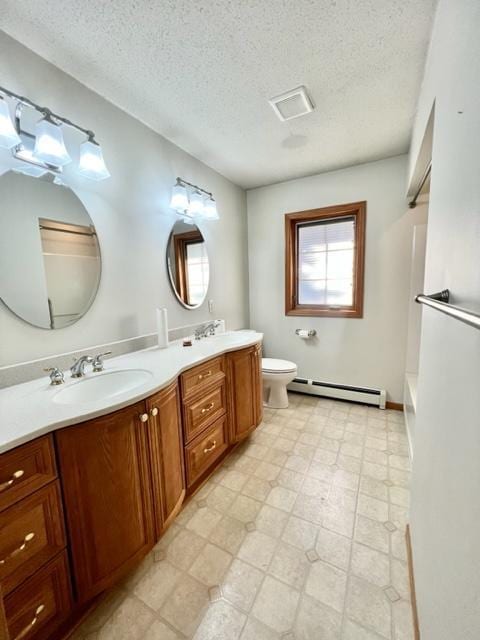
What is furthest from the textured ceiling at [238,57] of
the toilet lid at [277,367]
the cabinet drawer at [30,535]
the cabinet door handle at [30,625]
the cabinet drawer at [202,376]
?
the cabinet door handle at [30,625]

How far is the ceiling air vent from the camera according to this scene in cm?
149

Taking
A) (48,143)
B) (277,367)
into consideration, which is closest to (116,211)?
(48,143)

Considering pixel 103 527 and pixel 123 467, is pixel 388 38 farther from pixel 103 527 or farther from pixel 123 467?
pixel 103 527

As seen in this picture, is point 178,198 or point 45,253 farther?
point 178,198

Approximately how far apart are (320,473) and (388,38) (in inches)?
95.6

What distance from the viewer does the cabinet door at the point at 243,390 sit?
5.97 feet

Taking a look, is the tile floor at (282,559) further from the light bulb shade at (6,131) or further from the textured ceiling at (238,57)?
the textured ceiling at (238,57)

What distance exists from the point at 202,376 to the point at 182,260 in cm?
102

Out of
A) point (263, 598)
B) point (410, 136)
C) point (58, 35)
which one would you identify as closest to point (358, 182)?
point (410, 136)

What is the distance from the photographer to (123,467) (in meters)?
1.01

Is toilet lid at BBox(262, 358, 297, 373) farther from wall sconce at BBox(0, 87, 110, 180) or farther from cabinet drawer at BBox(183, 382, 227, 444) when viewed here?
wall sconce at BBox(0, 87, 110, 180)

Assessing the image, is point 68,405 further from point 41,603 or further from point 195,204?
point 195,204

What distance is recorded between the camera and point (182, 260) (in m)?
2.09

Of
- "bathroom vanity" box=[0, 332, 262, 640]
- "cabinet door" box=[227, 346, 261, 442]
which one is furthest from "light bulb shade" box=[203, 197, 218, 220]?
"bathroom vanity" box=[0, 332, 262, 640]
